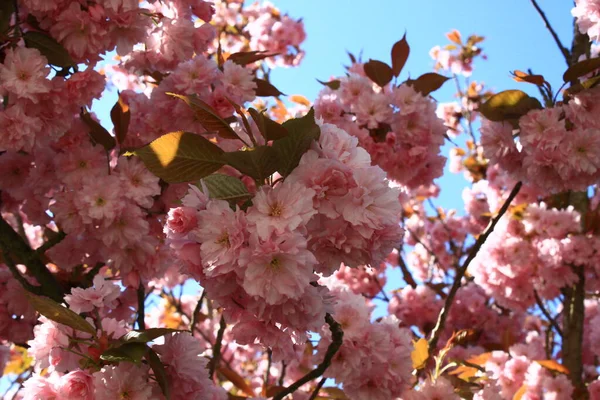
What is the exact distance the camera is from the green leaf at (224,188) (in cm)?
106

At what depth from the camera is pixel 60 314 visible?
3.83 ft

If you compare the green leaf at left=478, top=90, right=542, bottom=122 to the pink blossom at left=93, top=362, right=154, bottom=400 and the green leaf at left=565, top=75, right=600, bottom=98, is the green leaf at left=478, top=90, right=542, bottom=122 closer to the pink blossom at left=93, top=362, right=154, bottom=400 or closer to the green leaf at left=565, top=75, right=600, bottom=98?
the green leaf at left=565, top=75, right=600, bottom=98

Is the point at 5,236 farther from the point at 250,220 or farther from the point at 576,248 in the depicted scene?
the point at 576,248

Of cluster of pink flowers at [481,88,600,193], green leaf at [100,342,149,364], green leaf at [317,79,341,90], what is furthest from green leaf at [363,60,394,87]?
green leaf at [100,342,149,364]

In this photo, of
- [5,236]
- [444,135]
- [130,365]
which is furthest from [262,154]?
[444,135]

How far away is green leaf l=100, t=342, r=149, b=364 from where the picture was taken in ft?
3.70

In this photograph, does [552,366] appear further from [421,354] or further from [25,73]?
[25,73]

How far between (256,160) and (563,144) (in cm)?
138

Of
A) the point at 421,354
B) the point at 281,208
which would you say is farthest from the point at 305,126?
the point at 421,354

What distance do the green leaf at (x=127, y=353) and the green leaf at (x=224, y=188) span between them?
34 centimetres

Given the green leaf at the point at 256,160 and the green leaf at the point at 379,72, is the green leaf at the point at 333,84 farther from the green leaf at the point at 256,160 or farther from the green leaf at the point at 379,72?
the green leaf at the point at 256,160

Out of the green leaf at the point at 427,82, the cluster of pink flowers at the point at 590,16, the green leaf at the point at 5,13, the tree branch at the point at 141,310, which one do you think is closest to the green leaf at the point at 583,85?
the cluster of pink flowers at the point at 590,16

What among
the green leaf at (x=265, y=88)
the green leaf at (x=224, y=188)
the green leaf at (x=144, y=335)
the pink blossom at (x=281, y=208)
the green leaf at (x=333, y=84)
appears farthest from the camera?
the green leaf at (x=333, y=84)

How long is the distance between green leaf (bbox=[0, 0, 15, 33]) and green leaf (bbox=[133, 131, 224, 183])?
1.14 metres
